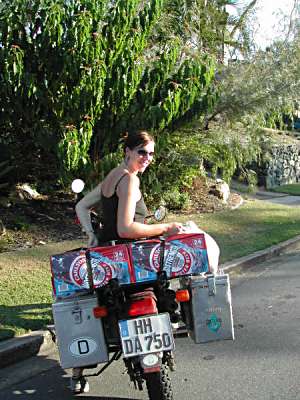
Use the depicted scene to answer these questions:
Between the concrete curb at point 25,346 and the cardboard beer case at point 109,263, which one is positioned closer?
the cardboard beer case at point 109,263

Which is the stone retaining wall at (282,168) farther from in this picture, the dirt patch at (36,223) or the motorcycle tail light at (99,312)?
the motorcycle tail light at (99,312)

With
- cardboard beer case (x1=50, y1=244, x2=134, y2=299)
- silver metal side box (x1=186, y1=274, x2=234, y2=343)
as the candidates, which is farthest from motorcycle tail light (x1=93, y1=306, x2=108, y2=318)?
silver metal side box (x1=186, y1=274, x2=234, y2=343)

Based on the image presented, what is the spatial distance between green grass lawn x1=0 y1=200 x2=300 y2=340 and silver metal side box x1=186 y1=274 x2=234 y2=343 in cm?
205

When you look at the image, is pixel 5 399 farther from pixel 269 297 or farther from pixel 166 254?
pixel 269 297

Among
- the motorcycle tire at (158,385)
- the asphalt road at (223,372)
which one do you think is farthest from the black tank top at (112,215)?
the asphalt road at (223,372)

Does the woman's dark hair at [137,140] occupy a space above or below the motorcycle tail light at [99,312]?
above

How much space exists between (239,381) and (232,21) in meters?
13.4

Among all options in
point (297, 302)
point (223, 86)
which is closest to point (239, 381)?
point (297, 302)

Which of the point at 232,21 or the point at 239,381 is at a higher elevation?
the point at 232,21

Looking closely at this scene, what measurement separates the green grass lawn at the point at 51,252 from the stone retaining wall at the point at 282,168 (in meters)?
4.64

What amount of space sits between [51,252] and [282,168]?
46.7 ft

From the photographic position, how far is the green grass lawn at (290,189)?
59.1ft

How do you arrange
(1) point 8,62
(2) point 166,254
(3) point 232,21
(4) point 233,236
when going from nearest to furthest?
(2) point 166,254
(1) point 8,62
(4) point 233,236
(3) point 232,21

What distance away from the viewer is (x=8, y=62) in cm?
838
